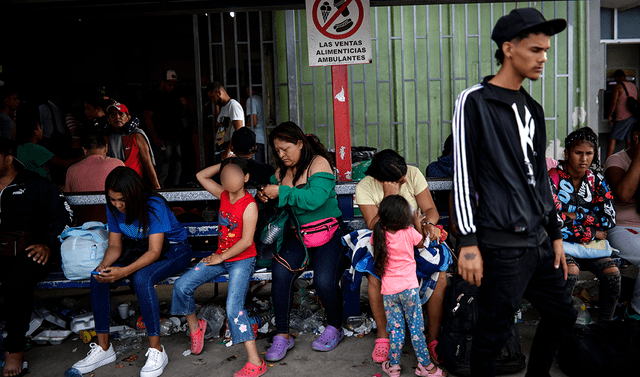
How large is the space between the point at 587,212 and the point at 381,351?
1949mm

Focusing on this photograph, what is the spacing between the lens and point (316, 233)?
3859 millimetres

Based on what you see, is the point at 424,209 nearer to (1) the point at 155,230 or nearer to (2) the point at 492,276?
(2) the point at 492,276

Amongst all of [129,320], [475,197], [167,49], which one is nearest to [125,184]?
[129,320]

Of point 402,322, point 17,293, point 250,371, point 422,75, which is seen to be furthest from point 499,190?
point 422,75

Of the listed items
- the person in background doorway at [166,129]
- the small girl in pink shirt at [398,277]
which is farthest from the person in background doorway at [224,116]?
the small girl in pink shirt at [398,277]

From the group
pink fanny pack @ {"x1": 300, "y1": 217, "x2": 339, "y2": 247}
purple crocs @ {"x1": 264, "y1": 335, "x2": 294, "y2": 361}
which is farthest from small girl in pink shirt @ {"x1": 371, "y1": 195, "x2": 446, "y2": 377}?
purple crocs @ {"x1": 264, "y1": 335, "x2": 294, "y2": 361}

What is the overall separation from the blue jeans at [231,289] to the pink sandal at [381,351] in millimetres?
830

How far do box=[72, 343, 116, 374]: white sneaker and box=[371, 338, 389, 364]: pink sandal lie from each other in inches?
72.2

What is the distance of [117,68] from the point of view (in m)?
10.5

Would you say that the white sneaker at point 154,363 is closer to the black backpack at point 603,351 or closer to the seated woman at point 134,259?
the seated woman at point 134,259

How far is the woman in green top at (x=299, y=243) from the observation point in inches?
146

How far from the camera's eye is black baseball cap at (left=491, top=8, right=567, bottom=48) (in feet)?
7.20

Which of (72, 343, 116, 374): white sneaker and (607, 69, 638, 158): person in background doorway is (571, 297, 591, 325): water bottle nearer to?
(72, 343, 116, 374): white sneaker

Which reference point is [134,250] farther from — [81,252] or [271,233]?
[271,233]
